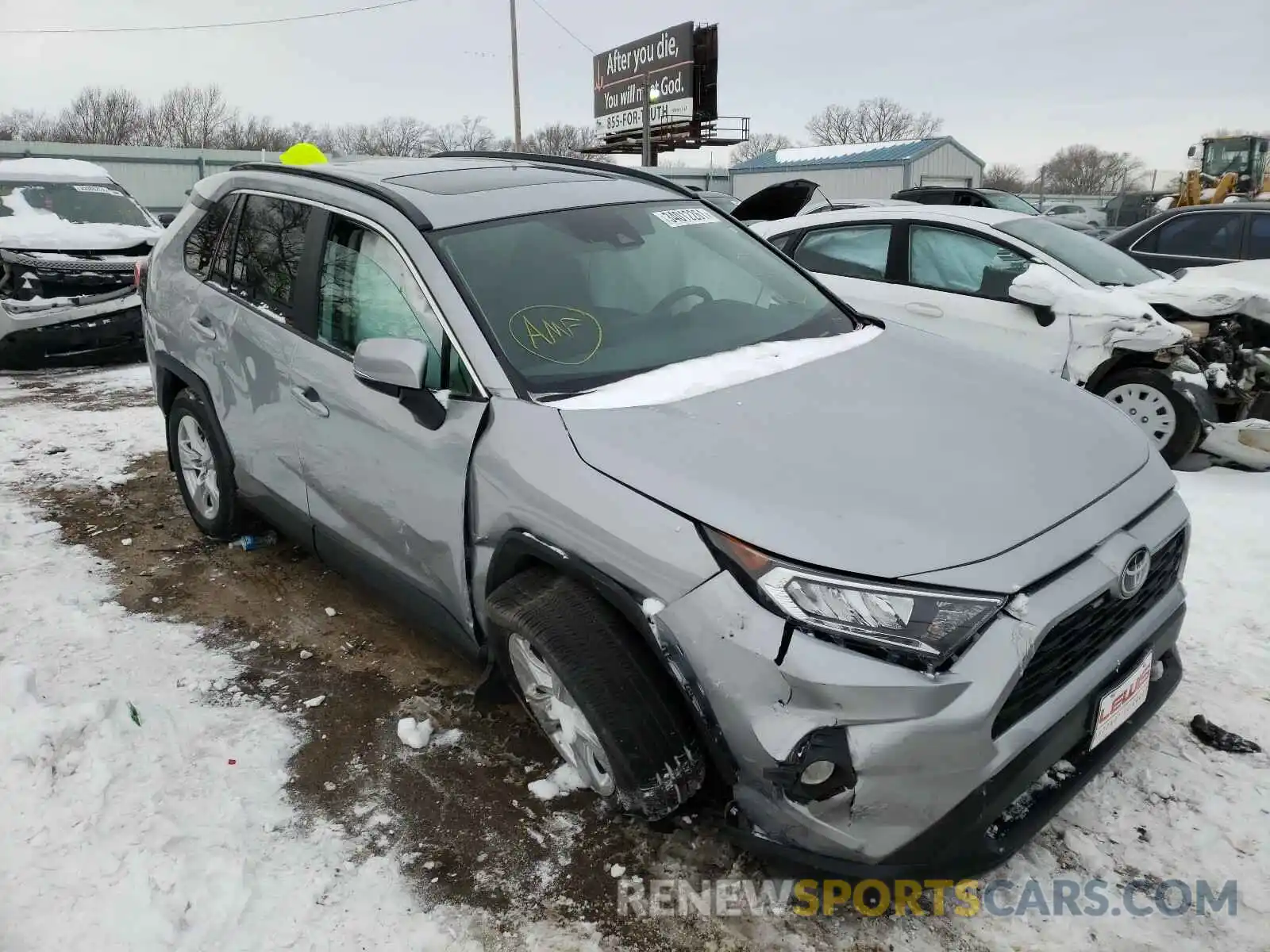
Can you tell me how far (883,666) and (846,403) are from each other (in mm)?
912

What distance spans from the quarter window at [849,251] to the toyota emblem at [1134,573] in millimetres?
4384

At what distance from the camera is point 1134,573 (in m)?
2.22

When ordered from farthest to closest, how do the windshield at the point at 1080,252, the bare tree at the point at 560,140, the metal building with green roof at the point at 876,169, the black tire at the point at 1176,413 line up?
the bare tree at the point at 560,140
the metal building with green roof at the point at 876,169
the windshield at the point at 1080,252
the black tire at the point at 1176,413

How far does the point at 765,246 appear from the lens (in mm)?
3773

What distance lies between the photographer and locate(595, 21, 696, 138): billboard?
30.9m

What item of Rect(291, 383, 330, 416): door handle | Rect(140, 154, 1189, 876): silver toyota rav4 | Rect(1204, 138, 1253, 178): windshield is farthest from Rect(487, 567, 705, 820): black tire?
Rect(1204, 138, 1253, 178): windshield

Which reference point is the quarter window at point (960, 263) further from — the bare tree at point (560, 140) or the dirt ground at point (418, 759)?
the bare tree at point (560, 140)

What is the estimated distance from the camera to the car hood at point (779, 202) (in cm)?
883

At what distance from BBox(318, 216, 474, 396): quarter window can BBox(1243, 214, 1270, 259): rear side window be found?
27.5ft

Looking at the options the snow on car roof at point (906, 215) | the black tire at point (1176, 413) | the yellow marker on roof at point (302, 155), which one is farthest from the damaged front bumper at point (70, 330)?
the black tire at point (1176, 413)

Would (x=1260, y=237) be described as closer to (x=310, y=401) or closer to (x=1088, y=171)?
(x=310, y=401)

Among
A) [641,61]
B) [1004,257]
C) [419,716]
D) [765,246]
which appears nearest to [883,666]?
[419,716]

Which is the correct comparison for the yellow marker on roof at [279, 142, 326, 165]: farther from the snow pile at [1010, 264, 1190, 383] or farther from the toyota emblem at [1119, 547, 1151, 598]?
the toyota emblem at [1119, 547, 1151, 598]

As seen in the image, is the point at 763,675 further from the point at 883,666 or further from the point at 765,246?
the point at 765,246
